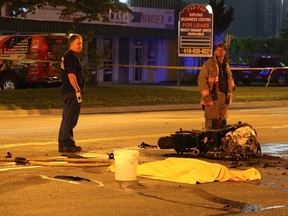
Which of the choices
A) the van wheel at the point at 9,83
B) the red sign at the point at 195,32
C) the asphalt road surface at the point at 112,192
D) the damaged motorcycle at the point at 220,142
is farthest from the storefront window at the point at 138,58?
the damaged motorcycle at the point at 220,142

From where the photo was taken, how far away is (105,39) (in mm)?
41500

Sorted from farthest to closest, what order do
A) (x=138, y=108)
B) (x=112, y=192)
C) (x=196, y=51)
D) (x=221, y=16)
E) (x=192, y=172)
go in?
1. (x=221, y=16)
2. (x=196, y=51)
3. (x=138, y=108)
4. (x=192, y=172)
5. (x=112, y=192)

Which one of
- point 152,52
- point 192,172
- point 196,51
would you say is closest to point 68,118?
point 192,172

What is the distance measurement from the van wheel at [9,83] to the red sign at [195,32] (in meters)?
8.10

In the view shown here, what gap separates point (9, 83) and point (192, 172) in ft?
61.0

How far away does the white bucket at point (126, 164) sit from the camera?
30.6 ft

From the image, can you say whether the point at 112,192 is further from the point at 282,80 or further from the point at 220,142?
the point at 282,80

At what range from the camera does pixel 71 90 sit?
1224 centimetres

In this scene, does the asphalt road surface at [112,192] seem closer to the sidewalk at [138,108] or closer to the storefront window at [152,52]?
the sidewalk at [138,108]

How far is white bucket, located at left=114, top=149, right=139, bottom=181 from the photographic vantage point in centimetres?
934

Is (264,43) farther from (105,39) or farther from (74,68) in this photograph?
(74,68)

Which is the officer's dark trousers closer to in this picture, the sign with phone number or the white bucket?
the white bucket

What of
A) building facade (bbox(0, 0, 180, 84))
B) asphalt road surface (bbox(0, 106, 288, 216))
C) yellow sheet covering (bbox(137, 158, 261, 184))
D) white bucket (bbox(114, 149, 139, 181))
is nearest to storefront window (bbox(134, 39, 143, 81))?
building facade (bbox(0, 0, 180, 84))

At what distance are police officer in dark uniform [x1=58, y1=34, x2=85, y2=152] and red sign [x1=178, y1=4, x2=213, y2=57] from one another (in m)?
20.3
